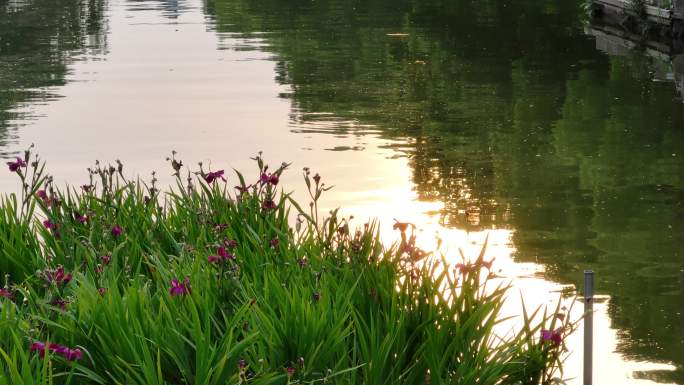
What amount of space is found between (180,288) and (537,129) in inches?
519

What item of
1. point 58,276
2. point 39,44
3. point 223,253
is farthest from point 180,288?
point 39,44

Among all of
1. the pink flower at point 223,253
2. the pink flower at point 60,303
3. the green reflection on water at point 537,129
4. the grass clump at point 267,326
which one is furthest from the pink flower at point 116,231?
the green reflection on water at point 537,129

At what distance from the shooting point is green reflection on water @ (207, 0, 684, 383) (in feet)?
38.2

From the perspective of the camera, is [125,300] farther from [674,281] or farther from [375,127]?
[375,127]

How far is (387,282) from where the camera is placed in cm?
715

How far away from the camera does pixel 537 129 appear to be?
1919 centimetres

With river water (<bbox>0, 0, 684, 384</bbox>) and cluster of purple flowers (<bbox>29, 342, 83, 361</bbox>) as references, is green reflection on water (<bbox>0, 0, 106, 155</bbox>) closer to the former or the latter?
river water (<bbox>0, 0, 684, 384</bbox>)

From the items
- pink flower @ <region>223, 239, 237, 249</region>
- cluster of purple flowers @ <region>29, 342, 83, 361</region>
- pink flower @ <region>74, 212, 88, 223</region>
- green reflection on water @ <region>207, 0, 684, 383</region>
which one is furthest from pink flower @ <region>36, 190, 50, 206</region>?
green reflection on water @ <region>207, 0, 684, 383</region>

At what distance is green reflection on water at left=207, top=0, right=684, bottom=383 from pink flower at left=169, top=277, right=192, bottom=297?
3389 mm

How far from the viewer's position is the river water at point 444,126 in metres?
11.7

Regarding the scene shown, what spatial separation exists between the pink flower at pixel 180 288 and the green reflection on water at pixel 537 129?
3389 mm

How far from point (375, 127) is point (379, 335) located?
13.0 meters

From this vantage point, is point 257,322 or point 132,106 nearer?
point 257,322

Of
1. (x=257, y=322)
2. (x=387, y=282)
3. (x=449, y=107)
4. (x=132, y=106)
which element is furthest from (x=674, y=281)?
(x=132, y=106)
